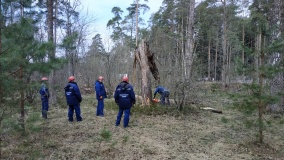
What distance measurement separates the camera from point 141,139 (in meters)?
7.26

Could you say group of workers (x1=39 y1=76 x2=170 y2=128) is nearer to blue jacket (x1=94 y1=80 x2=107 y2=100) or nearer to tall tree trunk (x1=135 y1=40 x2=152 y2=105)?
blue jacket (x1=94 y1=80 x2=107 y2=100)

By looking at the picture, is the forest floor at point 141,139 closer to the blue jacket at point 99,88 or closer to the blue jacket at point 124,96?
the blue jacket at point 124,96

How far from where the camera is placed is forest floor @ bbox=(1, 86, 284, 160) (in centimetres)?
588

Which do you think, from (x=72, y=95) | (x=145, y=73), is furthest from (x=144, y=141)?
(x=145, y=73)

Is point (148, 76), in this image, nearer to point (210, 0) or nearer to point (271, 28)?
point (271, 28)

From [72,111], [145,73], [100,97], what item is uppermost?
[145,73]

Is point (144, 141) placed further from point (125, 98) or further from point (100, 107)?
point (100, 107)

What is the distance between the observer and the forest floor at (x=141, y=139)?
5875mm

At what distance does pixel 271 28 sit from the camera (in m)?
6.72

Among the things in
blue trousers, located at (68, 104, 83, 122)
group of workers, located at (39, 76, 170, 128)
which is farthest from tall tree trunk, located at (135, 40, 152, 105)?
blue trousers, located at (68, 104, 83, 122)

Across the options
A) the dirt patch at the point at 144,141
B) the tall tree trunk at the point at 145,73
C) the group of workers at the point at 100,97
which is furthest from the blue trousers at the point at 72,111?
the tall tree trunk at the point at 145,73

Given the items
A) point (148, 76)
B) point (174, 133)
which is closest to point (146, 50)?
point (148, 76)

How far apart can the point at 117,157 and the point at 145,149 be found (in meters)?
0.80

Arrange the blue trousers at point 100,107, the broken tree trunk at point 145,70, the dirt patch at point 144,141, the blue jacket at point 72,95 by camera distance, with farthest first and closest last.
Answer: the broken tree trunk at point 145,70
the blue trousers at point 100,107
the blue jacket at point 72,95
the dirt patch at point 144,141
